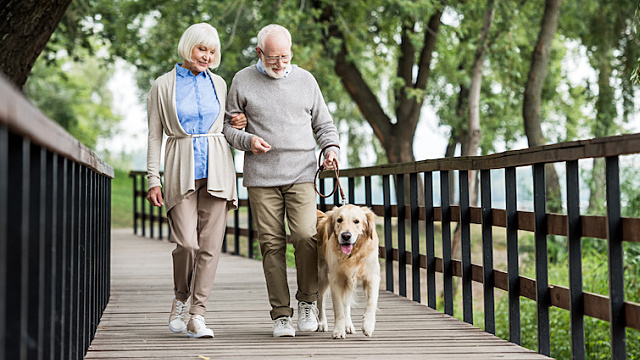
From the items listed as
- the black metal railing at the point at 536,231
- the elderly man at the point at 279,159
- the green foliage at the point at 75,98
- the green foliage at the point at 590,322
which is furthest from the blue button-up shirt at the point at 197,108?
the green foliage at the point at 75,98

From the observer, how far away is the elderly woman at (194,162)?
4305 millimetres

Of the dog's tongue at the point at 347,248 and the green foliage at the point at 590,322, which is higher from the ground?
the dog's tongue at the point at 347,248

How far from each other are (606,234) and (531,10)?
14361mm

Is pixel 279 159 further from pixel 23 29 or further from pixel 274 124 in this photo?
pixel 23 29

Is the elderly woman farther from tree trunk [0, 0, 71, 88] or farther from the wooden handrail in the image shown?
tree trunk [0, 0, 71, 88]

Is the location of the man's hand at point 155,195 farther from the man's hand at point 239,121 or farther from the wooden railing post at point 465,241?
the wooden railing post at point 465,241

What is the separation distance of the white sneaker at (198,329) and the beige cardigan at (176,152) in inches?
25.2

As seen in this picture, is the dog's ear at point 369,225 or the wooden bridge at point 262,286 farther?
the dog's ear at point 369,225

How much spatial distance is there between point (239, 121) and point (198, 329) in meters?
1.20

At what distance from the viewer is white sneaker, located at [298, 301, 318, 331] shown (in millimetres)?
4578

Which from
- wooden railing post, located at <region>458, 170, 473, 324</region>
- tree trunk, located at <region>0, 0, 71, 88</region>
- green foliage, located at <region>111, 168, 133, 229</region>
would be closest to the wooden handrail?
wooden railing post, located at <region>458, 170, 473, 324</region>

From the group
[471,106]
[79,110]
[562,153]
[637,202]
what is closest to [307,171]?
[562,153]

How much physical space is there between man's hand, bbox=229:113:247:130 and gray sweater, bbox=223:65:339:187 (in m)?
0.04

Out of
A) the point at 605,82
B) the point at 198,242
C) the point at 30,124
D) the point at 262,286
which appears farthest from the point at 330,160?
the point at 605,82
